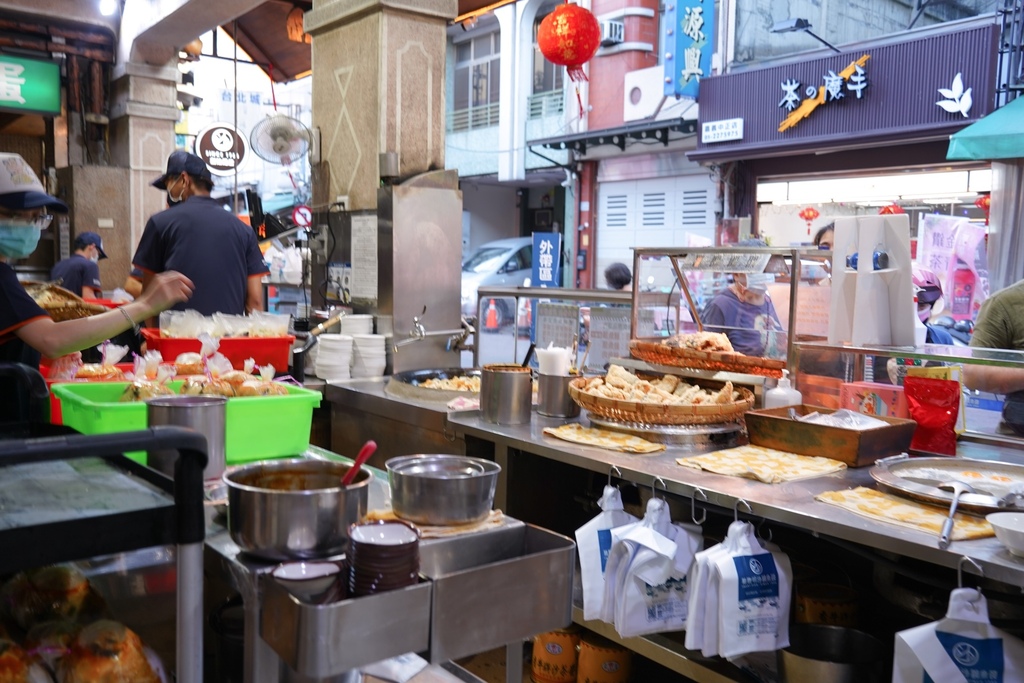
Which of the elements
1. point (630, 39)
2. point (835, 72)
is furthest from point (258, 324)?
point (630, 39)

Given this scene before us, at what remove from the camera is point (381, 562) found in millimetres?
1312

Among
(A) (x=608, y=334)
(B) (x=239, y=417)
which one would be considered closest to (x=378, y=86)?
(A) (x=608, y=334)

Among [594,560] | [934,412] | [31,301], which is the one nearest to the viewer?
[31,301]

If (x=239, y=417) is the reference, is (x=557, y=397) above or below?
below

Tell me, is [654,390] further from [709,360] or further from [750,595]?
[750,595]

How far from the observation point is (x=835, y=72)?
9859mm

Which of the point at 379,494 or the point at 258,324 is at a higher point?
the point at 258,324

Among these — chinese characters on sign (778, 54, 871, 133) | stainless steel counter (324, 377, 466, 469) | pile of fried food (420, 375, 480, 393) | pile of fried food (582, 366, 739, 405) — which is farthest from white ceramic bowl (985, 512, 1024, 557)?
chinese characters on sign (778, 54, 871, 133)

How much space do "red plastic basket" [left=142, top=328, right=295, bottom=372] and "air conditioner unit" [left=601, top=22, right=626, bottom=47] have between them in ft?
36.5

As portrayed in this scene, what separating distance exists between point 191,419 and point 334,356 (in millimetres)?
2535

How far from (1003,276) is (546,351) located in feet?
18.8

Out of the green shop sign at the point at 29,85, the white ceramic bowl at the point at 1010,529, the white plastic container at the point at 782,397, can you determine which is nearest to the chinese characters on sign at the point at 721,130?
the green shop sign at the point at 29,85

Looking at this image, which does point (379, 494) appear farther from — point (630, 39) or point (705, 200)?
point (630, 39)

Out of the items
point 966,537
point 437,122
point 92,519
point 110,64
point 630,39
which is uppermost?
point 630,39
